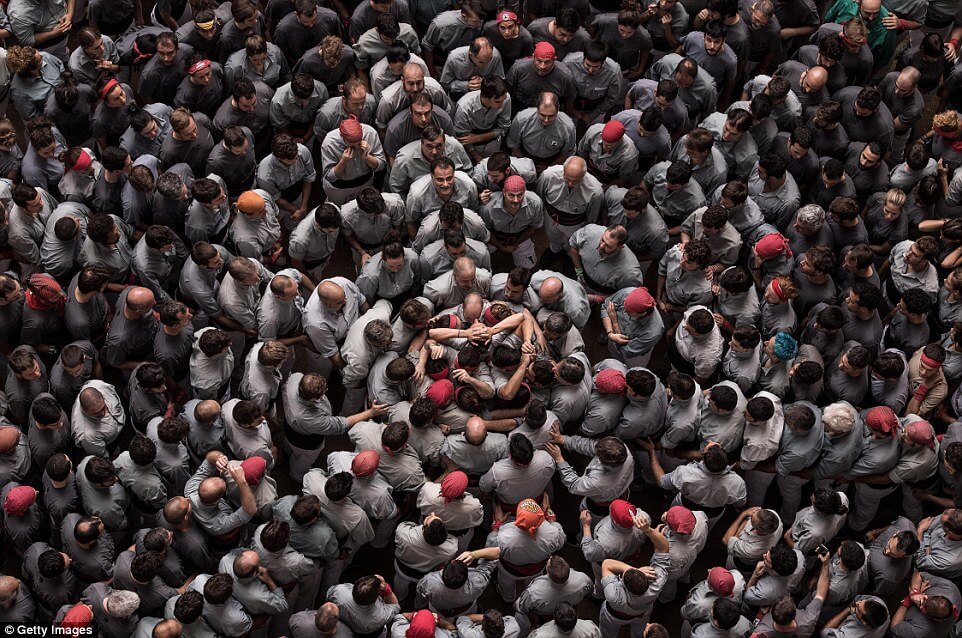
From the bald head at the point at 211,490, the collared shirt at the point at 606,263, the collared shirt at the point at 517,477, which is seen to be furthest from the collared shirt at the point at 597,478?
the bald head at the point at 211,490

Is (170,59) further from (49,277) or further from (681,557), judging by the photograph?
(681,557)

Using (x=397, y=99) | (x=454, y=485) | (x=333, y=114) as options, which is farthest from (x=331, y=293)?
(x=397, y=99)

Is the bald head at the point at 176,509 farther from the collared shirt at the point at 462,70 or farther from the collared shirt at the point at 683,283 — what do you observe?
the collared shirt at the point at 462,70

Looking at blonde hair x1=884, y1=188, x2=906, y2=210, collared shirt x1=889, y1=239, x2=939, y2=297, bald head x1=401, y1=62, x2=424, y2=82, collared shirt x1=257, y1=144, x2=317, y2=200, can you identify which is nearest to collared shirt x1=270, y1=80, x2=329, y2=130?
collared shirt x1=257, y1=144, x2=317, y2=200

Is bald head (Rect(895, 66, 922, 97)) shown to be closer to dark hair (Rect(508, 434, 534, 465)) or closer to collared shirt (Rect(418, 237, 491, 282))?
collared shirt (Rect(418, 237, 491, 282))

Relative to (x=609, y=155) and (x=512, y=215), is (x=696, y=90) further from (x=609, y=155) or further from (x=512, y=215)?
(x=512, y=215)

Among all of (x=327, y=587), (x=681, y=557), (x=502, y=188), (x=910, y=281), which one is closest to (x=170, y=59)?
(x=502, y=188)
